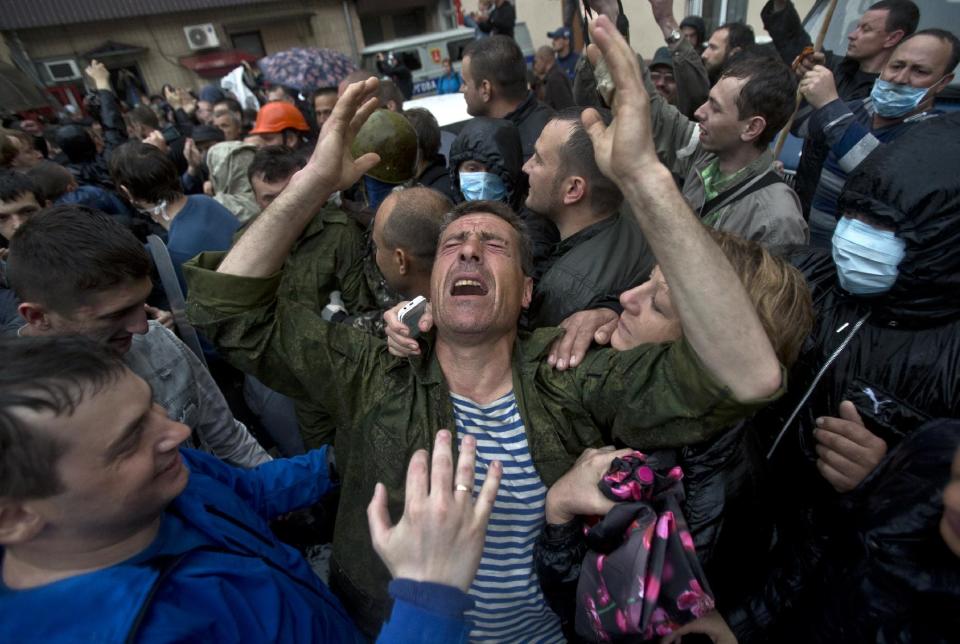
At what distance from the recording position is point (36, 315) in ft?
5.84

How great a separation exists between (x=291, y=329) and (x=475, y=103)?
3.12 m

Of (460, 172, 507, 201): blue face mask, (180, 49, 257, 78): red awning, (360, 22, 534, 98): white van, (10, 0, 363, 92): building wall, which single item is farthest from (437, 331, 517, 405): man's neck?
(10, 0, 363, 92): building wall

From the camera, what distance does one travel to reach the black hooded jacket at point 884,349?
1611 mm

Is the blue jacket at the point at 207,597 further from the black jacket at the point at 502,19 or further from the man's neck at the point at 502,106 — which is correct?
the black jacket at the point at 502,19

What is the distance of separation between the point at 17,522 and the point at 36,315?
1163 millimetres

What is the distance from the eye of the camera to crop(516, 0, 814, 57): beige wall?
9.36 metres

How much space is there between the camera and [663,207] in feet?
4.00

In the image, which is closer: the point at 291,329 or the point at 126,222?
the point at 291,329

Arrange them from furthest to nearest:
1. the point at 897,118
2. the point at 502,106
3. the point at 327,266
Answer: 1. the point at 502,106
2. the point at 897,118
3. the point at 327,266

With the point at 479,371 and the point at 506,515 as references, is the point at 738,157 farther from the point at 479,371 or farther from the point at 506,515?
the point at 506,515

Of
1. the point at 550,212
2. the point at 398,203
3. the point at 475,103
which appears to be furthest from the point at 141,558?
the point at 475,103

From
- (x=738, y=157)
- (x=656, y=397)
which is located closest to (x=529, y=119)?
(x=738, y=157)

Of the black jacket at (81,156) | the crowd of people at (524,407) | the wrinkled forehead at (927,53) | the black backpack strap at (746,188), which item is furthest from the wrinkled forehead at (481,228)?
the black jacket at (81,156)

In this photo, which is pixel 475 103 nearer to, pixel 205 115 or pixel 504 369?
pixel 504 369
